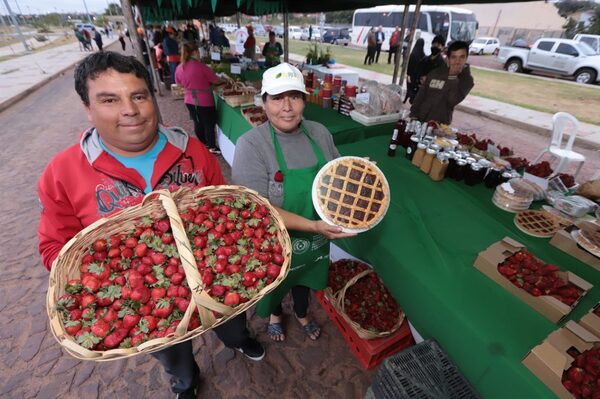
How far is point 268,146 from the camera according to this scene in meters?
1.93

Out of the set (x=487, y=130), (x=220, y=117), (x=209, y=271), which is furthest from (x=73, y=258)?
(x=487, y=130)

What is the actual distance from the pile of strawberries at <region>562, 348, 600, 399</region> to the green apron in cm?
153

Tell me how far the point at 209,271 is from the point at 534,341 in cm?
177

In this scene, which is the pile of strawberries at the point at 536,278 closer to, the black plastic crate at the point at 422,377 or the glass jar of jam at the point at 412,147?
the black plastic crate at the point at 422,377

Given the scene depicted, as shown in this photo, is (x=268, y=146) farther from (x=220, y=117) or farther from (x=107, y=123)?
(x=220, y=117)

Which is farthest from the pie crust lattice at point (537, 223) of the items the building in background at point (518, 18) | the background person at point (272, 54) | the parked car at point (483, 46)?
the building in background at point (518, 18)

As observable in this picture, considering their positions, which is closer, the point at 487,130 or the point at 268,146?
the point at 268,146

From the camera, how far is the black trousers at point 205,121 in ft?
19.4

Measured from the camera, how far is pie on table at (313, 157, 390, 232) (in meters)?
1.74

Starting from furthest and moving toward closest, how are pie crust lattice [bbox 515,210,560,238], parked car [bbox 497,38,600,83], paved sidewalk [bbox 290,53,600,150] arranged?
parked car [bbox 497,38,600,83] → paved sidewalk [bbox 290,53,600,150] → pie crust lattice [bbox 515,210,560,238]

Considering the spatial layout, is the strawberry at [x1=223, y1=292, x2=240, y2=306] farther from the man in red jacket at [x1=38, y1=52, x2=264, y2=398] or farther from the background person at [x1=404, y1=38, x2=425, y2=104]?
the background person at [x1=404, y1=38, x2=425, y2=104]

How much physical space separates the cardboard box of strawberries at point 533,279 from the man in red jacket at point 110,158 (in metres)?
2.06

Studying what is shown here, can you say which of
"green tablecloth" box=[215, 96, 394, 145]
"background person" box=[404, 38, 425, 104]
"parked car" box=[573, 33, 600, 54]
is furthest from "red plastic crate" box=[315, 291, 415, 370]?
"parked car" box=[573, 33, 600, 54]

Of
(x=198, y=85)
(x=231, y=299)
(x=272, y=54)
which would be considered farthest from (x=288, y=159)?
(x=272, y=54)
